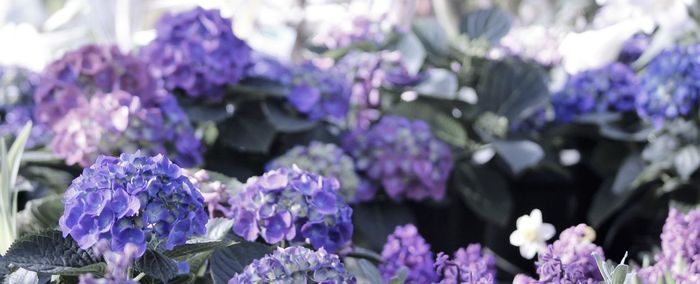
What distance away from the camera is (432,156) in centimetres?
178

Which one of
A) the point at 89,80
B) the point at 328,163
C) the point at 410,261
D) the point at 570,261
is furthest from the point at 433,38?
the point at 570,261

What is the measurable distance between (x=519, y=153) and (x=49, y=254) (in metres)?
1.15

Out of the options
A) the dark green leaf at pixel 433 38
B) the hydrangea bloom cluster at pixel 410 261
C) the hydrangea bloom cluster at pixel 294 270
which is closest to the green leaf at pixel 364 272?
the hydrangea bloom cluster at pixel 410 261

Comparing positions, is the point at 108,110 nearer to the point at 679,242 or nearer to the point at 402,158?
the point at 402,158

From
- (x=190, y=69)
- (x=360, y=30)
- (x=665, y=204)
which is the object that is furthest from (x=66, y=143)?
(x=665, y=204)

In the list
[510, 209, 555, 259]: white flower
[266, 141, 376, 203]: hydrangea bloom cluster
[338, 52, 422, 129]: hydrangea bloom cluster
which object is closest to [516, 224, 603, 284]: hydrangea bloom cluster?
[510, 209, 555, 259]: white flower

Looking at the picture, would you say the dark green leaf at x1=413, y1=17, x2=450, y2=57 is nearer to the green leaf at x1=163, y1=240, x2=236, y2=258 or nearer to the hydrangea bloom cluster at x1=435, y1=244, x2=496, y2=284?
the hydrangea bloom cluster at x1=435, y1=244, x2=496, y2=284

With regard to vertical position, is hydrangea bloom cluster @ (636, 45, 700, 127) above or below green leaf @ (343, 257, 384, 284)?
above

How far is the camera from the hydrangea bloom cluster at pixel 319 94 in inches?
71.3

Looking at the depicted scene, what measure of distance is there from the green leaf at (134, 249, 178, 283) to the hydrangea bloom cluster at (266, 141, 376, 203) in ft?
2.50

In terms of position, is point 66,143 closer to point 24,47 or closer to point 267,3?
point 24,47

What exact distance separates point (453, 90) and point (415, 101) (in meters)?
0.09

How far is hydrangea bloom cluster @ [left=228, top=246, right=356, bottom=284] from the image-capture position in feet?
2.68

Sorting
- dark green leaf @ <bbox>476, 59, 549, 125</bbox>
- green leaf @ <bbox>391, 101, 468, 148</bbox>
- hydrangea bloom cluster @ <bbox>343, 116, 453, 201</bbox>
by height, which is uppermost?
dark green leaf @ <bbox>476, 59, 549, 125</bbox>
